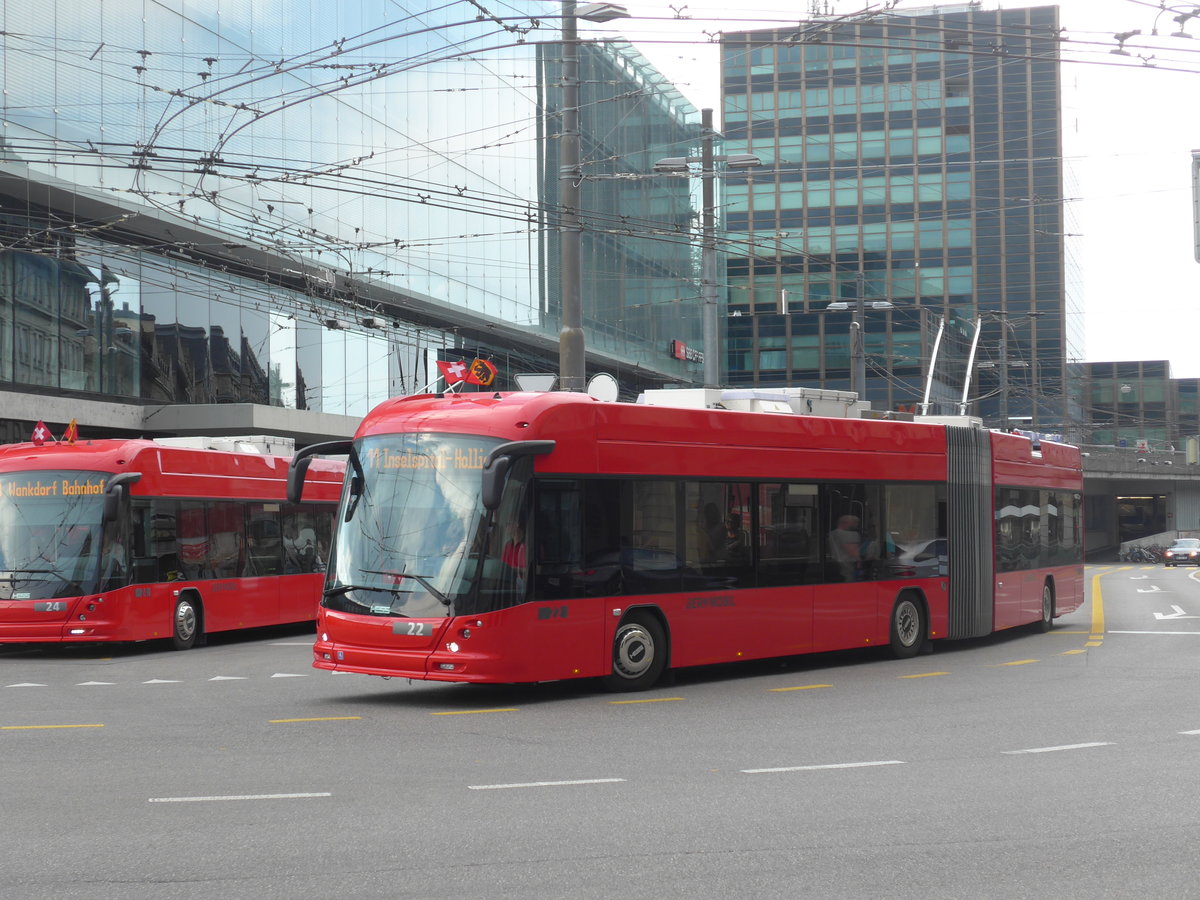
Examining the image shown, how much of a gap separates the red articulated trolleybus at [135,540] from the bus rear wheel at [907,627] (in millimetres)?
9364

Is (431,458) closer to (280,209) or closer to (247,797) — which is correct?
(247,797)

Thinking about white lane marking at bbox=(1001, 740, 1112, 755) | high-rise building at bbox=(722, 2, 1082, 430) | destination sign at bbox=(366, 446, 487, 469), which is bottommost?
white lane marking at bbox=(1001, 740, 1112, 755)

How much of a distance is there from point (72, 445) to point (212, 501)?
2.16m

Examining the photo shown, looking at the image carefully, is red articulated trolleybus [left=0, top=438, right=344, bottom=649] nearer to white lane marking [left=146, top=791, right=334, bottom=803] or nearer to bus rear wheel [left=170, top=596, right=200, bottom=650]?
bus rear wheel [left=170, top=596, right=200, bottom=650]

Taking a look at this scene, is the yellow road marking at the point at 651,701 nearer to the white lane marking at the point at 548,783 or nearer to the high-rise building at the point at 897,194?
the white lane marking at the point at 548,783

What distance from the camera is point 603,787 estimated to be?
8.69 metres

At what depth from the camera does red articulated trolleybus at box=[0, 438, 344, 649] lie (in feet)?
61.0

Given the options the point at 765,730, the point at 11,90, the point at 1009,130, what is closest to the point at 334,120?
the point at 11,90

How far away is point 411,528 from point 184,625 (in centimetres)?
840

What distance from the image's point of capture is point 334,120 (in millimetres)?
39062

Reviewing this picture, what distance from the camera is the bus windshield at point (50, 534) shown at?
734 inches

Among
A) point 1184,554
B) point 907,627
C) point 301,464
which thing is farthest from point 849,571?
point 1184,554

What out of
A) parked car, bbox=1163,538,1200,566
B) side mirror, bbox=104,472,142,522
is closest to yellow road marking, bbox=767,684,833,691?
side mirror, bbox=104,472,142,522

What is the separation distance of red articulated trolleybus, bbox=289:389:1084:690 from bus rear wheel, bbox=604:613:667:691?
0.07 ft
